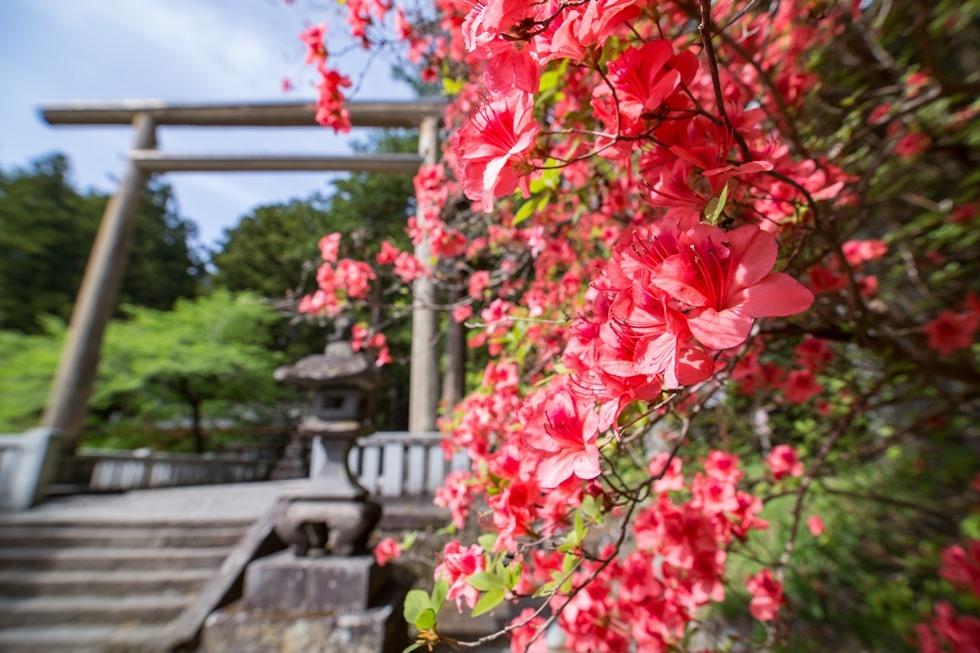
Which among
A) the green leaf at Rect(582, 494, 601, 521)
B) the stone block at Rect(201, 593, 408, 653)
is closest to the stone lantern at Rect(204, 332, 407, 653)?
the stone block at Rect(201, 593, 408, 653)

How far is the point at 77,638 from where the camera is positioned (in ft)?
10.3

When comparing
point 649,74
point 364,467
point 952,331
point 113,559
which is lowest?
point 113,559

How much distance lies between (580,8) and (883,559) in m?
4.83

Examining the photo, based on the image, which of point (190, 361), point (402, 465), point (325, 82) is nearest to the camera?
point (325, 82)

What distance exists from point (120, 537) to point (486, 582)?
474 cm

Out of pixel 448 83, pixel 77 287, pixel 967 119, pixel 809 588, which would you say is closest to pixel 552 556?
pixel 448 83

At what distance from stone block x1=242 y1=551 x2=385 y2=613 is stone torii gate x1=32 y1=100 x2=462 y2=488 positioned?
2.22 m

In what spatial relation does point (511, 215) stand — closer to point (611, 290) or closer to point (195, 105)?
point (611, 290)

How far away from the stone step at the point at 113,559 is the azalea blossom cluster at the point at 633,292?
2690 mm

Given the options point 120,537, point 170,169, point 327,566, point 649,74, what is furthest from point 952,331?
point 170,169

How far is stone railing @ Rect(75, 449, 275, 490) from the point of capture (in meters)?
5.98

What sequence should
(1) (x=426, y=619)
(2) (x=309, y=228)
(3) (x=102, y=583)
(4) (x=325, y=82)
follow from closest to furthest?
(1) (x=426, y=619)
(4) (x=325, y=82)
(3) (x=102, y=583)
(2) (x=309, y=228)

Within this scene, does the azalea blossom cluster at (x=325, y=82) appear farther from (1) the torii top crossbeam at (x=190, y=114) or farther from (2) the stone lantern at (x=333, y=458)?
(1) the torii top crossbeam at (x=190, y=114)

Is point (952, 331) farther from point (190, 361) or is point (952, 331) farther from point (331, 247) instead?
point (190, 361)
